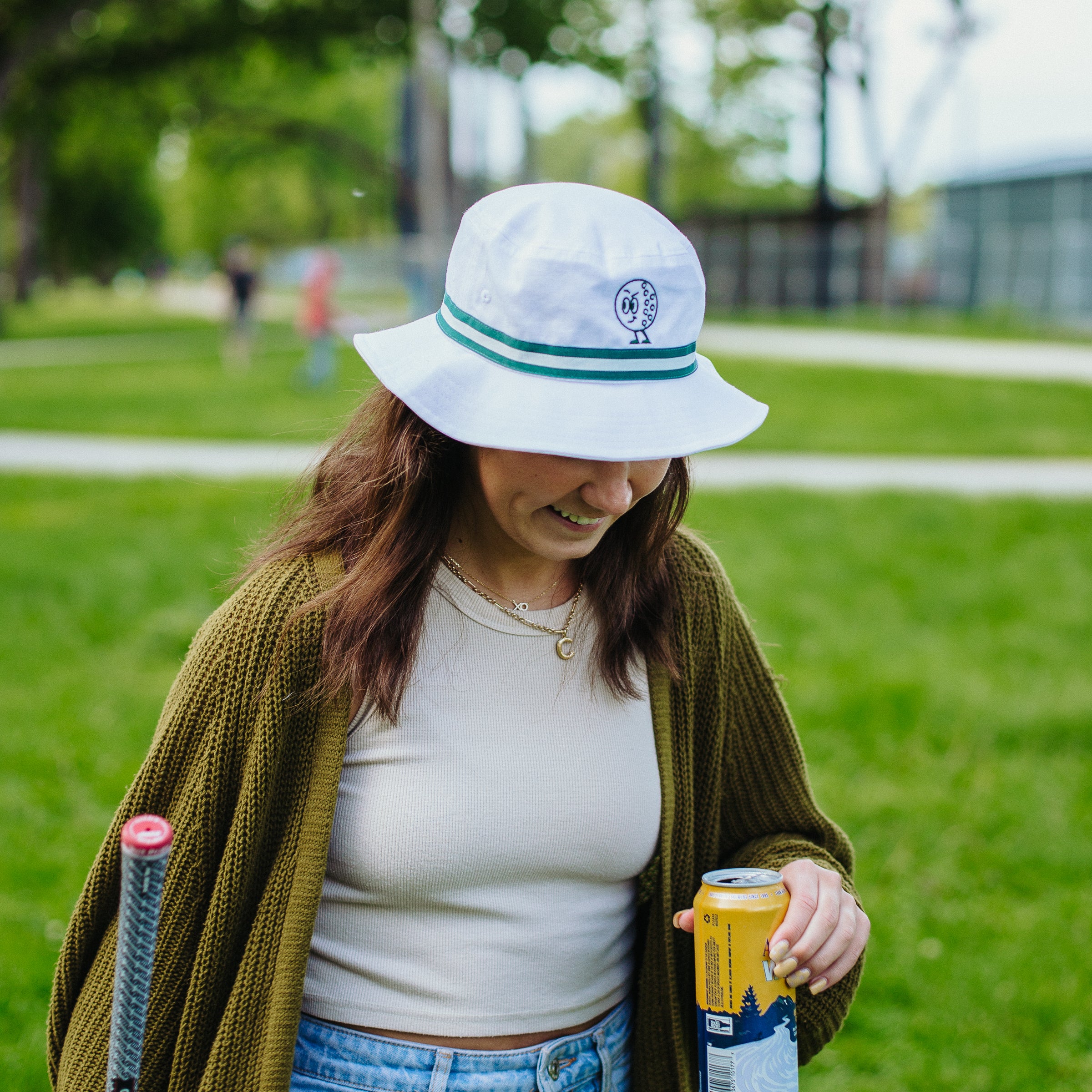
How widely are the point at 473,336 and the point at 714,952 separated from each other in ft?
2.49

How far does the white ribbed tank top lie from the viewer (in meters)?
1.64

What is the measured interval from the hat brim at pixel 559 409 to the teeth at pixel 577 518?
0.33 ft

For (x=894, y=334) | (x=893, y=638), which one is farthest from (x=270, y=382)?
(x=893, y=638)

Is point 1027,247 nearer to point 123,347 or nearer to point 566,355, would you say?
point 123,347

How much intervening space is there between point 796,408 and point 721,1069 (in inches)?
468

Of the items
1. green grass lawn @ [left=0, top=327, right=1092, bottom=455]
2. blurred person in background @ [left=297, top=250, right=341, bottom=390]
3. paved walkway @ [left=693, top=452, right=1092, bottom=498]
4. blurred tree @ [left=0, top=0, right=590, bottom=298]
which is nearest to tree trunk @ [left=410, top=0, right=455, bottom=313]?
blurred tree @ [left=0, top=0, right=590, bottom=298]

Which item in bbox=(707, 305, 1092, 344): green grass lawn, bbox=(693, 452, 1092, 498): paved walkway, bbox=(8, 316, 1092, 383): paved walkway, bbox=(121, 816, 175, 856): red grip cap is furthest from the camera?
bbox=(707, 305, 1092, 344): green grass lawn

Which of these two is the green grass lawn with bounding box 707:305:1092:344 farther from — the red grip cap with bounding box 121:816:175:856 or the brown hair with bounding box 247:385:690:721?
the red grip cap with bounding box 121:816:175:856

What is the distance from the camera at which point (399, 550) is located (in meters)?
1.67

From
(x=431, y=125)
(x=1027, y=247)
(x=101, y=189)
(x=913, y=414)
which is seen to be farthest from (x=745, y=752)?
(x=101, y=189)

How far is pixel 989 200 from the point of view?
29.7m

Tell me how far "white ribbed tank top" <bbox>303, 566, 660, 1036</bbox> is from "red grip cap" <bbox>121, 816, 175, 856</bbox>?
59 centimetres

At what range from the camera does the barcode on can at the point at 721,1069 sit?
1521 millimetres

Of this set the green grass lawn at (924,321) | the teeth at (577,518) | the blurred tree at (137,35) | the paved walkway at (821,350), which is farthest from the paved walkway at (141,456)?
the blurred tree at (137,35)
